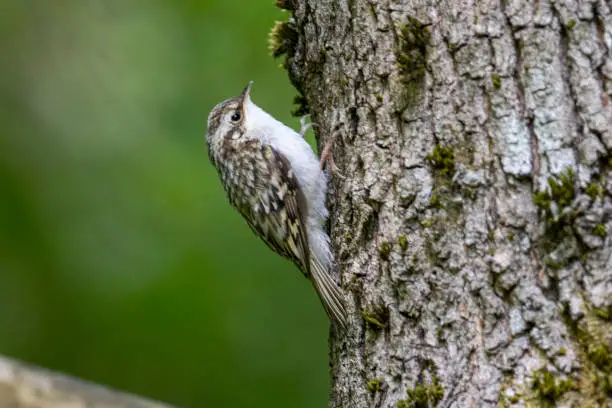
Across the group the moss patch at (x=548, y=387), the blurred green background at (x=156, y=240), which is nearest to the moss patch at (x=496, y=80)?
the moss patch at (x=548, y=387)

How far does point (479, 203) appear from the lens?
83.7 inches

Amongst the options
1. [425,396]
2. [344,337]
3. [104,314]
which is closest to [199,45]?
[104,314]

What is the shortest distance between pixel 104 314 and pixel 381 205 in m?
2.90

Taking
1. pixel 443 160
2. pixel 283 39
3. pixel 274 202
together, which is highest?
pixel 283 39

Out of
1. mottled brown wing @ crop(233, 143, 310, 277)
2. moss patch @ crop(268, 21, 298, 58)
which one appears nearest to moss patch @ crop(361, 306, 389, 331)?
mottled brown wing @ crop(233, 143, 310, 277)

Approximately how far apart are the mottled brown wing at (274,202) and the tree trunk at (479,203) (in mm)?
758

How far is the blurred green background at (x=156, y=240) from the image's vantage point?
4797 mm

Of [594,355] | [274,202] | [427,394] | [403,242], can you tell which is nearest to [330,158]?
[403,242]

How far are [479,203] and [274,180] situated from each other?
57.1 inches

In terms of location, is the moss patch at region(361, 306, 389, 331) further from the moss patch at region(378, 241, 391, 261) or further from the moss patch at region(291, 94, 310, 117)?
the moss patch at region(291, 94, 310, 117)

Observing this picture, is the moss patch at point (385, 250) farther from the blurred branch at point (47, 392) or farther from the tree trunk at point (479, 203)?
the blurred branch at point (47, 392)

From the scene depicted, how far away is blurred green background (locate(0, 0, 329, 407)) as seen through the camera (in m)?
4.80

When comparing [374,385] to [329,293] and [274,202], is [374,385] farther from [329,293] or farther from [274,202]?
[274,202]

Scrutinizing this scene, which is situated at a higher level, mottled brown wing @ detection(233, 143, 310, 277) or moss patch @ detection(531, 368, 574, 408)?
mottled brown wing @ detection(233, 143, 310, 277)
